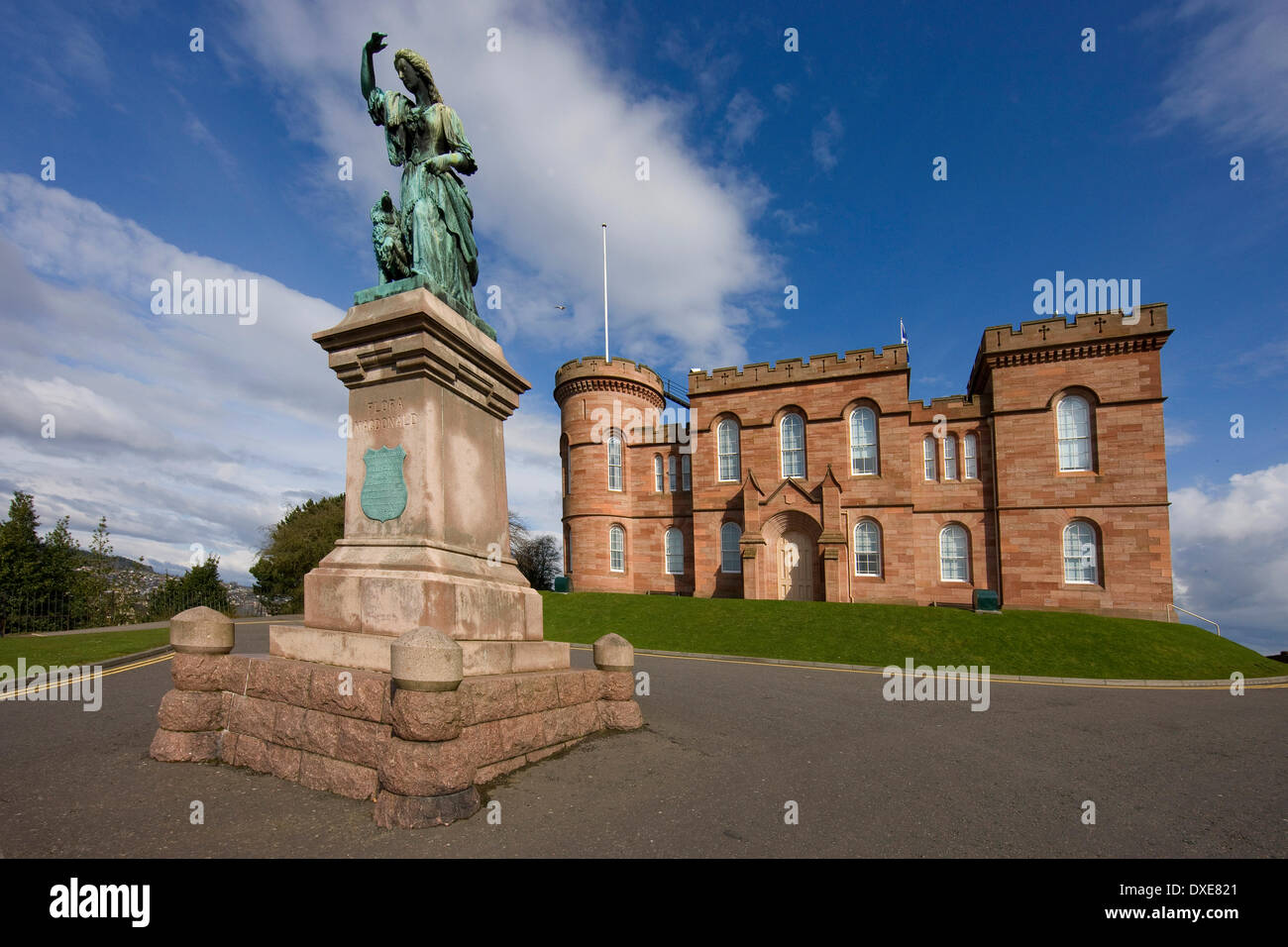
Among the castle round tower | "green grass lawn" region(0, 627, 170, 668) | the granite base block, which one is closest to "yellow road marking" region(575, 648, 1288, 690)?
the granite base block

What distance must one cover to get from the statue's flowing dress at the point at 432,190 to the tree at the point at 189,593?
3122 centimetres

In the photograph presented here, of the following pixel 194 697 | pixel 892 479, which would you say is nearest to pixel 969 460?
pixel 892 479

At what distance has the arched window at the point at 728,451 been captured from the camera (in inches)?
1229

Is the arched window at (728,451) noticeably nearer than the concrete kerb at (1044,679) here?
No

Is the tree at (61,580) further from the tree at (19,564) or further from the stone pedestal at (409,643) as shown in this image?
the stone pedestal at (409,643)

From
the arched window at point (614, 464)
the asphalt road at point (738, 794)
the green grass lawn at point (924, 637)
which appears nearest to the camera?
the asphalt road at point (738, 794)

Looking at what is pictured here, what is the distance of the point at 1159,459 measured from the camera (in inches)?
960

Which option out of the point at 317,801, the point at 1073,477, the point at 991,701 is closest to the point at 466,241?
the point at 317,801

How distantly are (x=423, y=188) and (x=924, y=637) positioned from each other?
17848mm

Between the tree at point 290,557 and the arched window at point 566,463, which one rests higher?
the arched window at point 566,463

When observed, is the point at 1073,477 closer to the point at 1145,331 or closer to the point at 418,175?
the point at 1145,331

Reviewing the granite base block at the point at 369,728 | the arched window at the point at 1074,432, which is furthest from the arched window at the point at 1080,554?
the granite base block at the point at 369,728
